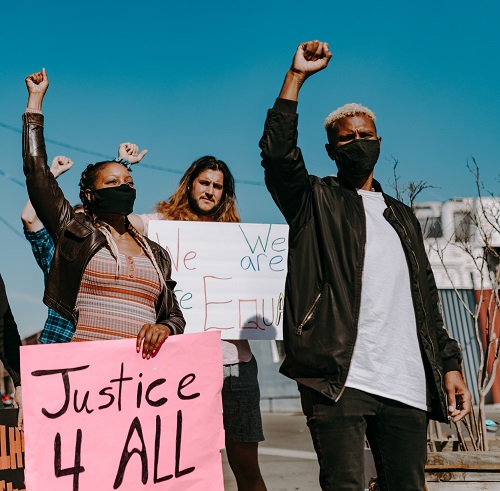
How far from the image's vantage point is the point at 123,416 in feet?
9.41

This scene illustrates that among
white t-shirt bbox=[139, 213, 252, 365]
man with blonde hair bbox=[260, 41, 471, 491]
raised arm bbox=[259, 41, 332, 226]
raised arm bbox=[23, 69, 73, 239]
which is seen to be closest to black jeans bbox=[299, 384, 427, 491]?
man with blonde hair bbox=[260, 41, 471, 491]

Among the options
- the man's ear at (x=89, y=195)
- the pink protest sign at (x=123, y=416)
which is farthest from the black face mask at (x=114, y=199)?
the pink protest sign at (x=123, y=416)

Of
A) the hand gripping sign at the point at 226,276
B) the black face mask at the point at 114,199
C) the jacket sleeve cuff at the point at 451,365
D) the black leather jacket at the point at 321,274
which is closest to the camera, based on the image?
the black leather jacket at the point at 321,274

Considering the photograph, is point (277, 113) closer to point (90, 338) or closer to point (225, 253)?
point (90, 338)

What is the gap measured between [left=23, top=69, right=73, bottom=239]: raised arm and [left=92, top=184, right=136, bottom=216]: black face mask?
0.15 metres

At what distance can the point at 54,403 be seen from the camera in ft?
9.00

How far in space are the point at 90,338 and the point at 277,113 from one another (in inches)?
48.3

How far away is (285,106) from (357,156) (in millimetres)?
455

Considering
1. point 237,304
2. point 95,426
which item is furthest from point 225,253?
point 95,426

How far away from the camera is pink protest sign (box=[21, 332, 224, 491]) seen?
2.71 metres

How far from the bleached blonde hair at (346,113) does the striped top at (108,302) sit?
1081 mm

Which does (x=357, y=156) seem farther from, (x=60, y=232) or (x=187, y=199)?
(x=187, y=199)

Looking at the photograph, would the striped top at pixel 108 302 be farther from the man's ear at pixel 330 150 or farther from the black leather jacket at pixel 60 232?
the man's ear at pixel 330 150

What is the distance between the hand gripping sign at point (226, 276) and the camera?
4164 millimetres
